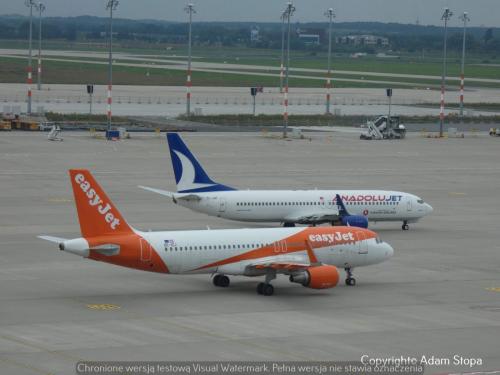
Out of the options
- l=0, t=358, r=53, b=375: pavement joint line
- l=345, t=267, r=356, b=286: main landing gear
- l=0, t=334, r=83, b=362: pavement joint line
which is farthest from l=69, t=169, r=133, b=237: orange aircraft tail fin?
l=345, t=267, r=356, b=286: main landing gear

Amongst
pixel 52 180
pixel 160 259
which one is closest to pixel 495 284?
pixel 160 259

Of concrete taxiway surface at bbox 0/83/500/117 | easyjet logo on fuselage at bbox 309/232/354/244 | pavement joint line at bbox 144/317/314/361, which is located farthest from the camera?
concrete taxiway surface at bbox 0/83/500/117

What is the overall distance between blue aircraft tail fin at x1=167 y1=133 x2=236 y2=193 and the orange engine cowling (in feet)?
66.8

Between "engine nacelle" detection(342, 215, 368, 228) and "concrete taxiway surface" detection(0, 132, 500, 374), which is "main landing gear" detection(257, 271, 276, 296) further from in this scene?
"engine nacelle" detection(342, 215, 368, 228)

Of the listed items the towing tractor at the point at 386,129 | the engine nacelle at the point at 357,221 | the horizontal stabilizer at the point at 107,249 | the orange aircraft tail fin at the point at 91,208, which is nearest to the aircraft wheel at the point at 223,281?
the horizontal stabilizer at the point at 107,249

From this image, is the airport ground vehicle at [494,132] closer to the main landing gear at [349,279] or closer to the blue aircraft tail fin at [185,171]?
the blue aircraft tail fin at [185,171]

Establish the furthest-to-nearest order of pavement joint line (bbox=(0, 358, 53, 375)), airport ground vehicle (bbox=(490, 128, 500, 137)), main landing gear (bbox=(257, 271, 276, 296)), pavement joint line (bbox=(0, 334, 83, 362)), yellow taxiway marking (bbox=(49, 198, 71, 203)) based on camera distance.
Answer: airport ground vehicle (bbox=(490, 128, 500, 137))
yellow taxiway marking (bbox=(49, 198, 71, 203))
main landing gear (bbox=(257, 271, 276, 296))
pavement joint line (bbox=(0, 334, 83, 362))
pavement joint line (bbox=(0, 358, 53, 375))

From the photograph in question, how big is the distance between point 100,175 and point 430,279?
45.9m

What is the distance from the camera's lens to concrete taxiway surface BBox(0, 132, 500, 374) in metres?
42.4

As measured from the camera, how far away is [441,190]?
96.1 m

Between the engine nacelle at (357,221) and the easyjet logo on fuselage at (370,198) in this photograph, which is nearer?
the engine nacelle at (357,221)

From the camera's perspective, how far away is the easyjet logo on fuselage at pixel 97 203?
50.3 metres

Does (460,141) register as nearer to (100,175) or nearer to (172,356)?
(100,175)

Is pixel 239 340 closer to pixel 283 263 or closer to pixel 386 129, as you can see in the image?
pixel 283 263
